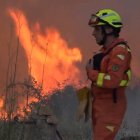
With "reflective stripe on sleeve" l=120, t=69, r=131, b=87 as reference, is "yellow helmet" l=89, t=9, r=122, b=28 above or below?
above

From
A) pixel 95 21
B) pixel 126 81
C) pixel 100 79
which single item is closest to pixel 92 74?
pixel 100 79

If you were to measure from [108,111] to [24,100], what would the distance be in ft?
10.0

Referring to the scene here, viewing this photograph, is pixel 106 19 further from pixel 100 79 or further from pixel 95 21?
pixel 100 79

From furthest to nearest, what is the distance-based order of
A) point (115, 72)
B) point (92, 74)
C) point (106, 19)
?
point (106, 19), point (92, 74), point (115, 72)

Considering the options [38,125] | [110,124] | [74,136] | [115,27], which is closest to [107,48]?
[115,27]

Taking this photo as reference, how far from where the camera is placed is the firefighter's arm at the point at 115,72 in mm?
7176

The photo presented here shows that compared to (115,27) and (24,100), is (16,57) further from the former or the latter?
(115,27)

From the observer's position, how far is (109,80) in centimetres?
719

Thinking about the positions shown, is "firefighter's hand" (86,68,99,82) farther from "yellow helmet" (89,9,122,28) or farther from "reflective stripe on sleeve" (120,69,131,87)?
"yellow helmet" (89,9,122,28)

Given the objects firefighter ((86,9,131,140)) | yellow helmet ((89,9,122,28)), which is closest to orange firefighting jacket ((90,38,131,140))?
firefighter ((86,9,131,140))

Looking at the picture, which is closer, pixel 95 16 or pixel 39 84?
pixel 95 16

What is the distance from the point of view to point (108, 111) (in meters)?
7.29

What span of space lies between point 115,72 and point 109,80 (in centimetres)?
10

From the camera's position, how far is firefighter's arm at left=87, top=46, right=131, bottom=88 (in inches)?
283
